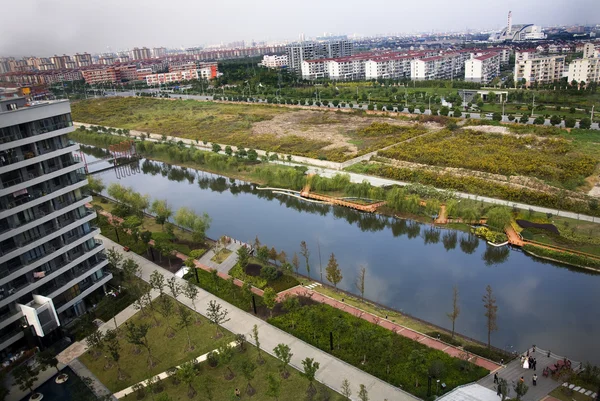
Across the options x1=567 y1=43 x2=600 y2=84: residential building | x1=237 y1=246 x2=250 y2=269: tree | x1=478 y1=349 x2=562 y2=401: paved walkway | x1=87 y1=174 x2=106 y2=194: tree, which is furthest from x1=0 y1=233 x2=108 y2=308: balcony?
x1=567 y1=43 x2=600 y2=84: residential building

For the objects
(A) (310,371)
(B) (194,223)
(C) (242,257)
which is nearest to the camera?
(A) (310,371)

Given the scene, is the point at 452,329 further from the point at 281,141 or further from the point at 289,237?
the point at 281,141

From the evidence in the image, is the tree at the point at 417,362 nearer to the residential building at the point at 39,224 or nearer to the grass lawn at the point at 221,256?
the grass lawn at the point at 221,256

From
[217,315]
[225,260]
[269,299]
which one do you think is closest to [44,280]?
[217,315]

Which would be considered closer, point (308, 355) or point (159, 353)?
point (308, 355)

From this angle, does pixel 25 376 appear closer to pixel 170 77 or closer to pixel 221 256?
pixel 221 256

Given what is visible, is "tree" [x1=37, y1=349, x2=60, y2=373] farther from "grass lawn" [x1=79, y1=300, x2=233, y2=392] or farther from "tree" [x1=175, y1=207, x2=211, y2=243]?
"tree" [x1=175, y1=207, x2=211, y2=243]
